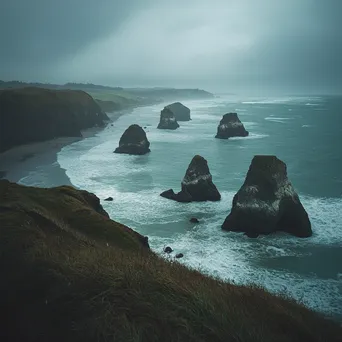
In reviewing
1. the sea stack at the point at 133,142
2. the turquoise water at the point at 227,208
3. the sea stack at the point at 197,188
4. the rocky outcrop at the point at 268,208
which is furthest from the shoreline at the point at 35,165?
the rocky outcrop at the point at 268,208

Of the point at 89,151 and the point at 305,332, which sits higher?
the point at 305,332

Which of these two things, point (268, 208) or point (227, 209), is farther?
point (227, 209)

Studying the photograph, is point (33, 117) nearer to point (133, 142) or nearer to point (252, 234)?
point (133, 142)

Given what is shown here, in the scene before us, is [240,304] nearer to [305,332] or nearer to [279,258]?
[305,332]

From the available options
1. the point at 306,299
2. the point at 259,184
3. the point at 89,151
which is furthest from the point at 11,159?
the point at 306,299

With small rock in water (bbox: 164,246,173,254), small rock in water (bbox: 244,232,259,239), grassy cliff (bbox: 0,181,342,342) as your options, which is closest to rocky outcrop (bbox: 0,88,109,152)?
small rock in water (bbox: 164,246,173,254)

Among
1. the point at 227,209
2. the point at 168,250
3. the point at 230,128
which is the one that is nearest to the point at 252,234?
the point at 227,209
